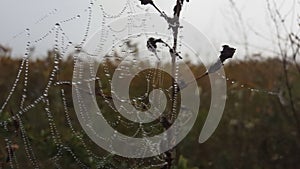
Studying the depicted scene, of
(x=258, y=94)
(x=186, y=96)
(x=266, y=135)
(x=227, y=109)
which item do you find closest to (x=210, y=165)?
(x=266, y=135)

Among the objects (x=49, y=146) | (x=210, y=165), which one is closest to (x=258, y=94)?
(x=210, y=165)

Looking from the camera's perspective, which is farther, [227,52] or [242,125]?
[242,125]

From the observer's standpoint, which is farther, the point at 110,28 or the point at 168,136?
the point at 110,28

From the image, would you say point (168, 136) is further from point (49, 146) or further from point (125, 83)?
point (49, 146)

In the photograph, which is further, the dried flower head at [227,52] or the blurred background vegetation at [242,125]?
the blurred background vegetation at [242,125]

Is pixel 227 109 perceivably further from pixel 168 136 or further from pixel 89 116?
pixel 168 136

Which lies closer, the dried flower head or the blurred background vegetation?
the dried flower head

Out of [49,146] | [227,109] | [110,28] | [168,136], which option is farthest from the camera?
[227,109]

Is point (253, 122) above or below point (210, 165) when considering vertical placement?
above

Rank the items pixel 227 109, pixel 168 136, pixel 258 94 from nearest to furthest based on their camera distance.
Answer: pixel 168 136
pixel 227 109
pixel 258 94

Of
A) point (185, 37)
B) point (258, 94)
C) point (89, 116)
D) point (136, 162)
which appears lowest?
point (136, 162)
